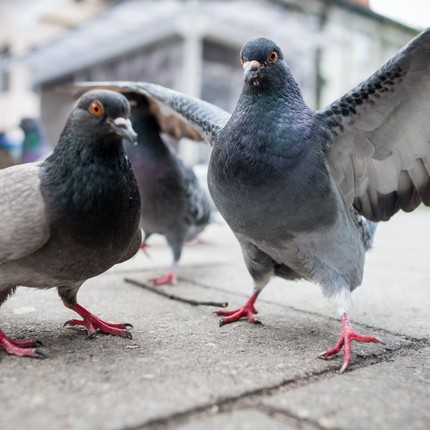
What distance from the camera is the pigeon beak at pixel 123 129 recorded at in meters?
2.22

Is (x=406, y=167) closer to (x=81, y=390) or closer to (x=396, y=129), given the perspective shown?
(x=396, y=129)

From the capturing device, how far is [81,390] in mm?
1804

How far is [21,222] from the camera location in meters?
2.19

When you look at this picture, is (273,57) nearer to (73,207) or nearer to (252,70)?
(252,70)

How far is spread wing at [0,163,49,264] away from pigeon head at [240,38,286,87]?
119 centimetres

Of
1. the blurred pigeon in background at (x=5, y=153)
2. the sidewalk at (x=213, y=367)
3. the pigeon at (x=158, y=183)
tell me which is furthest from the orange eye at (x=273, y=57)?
the blurred pigeon in background at (x=5, y=153)

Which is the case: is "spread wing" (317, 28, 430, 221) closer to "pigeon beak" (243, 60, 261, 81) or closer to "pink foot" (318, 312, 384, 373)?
"pigeon beak" (243, 60, 261, 81)

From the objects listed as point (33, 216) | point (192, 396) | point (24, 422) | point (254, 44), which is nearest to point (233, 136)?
point (254, 44)

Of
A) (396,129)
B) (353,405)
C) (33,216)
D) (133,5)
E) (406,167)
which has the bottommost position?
(353,405)

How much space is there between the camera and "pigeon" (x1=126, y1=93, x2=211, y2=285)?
448 centimetres

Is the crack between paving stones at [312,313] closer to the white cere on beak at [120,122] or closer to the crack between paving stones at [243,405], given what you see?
the crack between paving stones at [243,405]

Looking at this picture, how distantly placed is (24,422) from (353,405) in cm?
101

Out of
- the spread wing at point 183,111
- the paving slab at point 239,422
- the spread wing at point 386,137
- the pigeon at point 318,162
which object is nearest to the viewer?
the paving slab at point 239,422

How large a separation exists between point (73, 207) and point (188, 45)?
12.1 m
